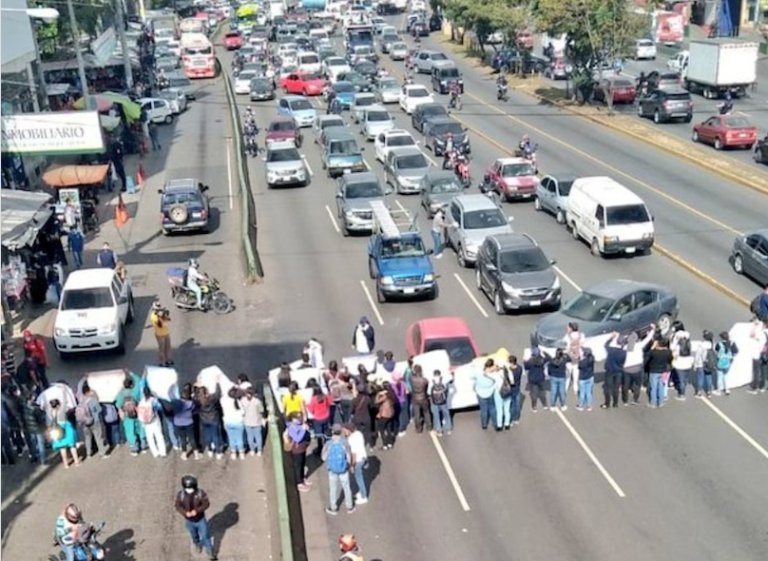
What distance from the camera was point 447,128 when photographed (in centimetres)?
4566

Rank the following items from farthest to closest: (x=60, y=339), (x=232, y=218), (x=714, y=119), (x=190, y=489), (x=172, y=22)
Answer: (x=172, y=22) → (x=714, y=119) → (x=232, y=218) → (x=60, y=339) → (x=190, y=489)

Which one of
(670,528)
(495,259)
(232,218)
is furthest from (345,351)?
(232,218)

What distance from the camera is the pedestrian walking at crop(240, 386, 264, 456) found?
58.8 ft

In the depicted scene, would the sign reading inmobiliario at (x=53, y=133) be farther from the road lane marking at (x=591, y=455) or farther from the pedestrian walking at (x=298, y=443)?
the road lane marking at (x=591, y=455)

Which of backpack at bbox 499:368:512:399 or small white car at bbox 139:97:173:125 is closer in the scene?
backpack at bbox 499:368:512:399

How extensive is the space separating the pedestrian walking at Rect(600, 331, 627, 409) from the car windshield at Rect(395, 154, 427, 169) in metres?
20.2

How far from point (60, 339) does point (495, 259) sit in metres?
11.3

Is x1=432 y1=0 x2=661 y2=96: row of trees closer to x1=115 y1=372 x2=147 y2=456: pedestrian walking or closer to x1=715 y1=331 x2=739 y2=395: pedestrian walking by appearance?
x1=715 y1=331 x2=739 y2=395: pedestrian walking

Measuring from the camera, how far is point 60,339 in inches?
938

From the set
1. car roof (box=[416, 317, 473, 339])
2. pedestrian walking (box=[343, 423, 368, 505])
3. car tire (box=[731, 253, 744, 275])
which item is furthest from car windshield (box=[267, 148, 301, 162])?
pedestrian walking (box=[343, 423, 368, 505])

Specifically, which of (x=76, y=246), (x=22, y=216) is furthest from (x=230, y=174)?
(x=22, y=216)

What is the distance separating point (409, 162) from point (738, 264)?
15251mm

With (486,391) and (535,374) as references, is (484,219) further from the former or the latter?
(486,391)

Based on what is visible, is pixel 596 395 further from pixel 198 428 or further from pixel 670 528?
pixel 198 428
